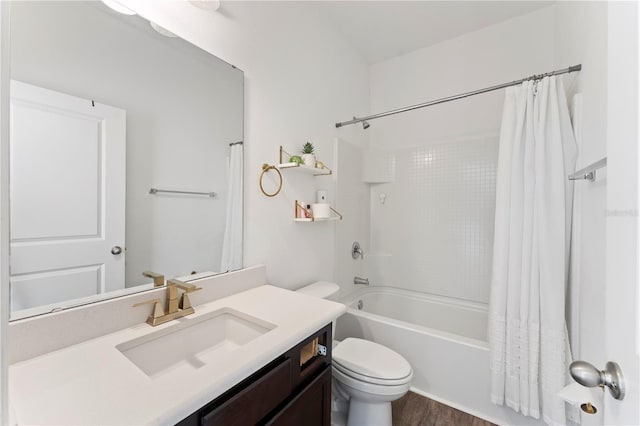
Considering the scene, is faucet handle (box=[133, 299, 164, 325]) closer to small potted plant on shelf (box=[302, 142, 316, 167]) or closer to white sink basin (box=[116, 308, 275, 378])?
white sink basin (box=[116, 308, 275, 378])

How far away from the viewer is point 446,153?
237 centimetres

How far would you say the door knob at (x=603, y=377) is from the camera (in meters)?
0.45

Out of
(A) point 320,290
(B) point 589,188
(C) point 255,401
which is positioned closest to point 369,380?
(A) point 320,290

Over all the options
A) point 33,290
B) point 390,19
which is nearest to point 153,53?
point 33,290

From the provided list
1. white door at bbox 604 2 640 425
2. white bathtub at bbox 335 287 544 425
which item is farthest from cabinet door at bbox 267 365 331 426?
white bathtub at bbox 335 287 544 425

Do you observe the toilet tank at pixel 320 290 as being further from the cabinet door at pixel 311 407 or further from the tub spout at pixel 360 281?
the tub spout at pixel 360 281

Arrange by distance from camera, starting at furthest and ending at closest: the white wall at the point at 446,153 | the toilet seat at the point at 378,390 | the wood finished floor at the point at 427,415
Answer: the white wall at the point at 446,153 < the wood finished floor at the point at 427,415 < the toilet seat at the point at 378,390

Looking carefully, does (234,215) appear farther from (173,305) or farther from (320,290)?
(320,290)

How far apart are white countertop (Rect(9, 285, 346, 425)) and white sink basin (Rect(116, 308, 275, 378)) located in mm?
48

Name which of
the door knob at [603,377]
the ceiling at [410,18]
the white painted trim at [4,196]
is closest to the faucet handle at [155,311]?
the white painted trim at [4,196]

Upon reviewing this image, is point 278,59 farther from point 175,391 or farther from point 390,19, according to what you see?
point 175,391

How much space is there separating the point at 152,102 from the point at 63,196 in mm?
489

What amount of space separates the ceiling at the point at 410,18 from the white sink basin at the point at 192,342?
2.16m

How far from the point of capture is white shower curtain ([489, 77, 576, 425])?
1349 mm
